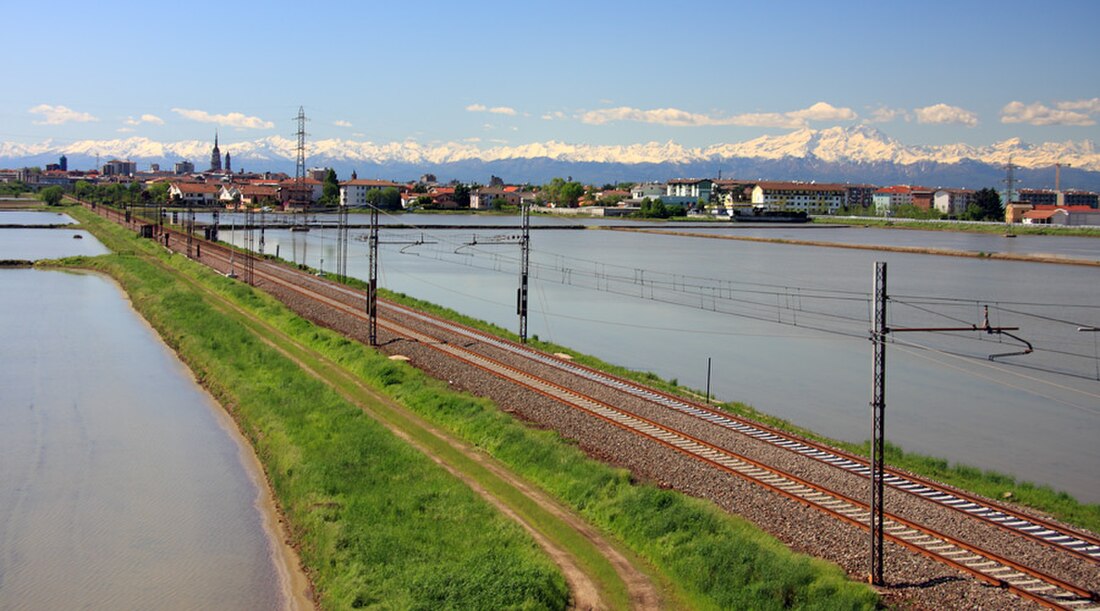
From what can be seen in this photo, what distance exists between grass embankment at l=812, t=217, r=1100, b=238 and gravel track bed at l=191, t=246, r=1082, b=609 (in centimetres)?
7166

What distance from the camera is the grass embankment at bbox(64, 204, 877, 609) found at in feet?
24.7

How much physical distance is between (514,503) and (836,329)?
1643cm

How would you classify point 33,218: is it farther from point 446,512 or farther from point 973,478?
point 973,478

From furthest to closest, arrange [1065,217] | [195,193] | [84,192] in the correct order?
[84,192] → [195,193] → [1065,217]

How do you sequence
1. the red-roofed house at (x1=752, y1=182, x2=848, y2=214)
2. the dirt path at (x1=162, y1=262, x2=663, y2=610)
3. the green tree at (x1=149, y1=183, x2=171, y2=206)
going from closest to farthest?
the dirt path at (x1=162, y1=262, x2=663, y2=610)
the green tree at (x1=149, y1=183, x2=171, y2=206)
the red-roofed house at (x1=752, y1=182, x2=848, y2=214)

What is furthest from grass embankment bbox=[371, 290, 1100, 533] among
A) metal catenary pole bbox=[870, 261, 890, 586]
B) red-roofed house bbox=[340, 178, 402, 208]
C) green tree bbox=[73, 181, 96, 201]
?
green tree bbox=[73, 181, 96, 201]

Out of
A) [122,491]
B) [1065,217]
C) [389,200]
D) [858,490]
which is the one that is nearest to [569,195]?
[389,200]

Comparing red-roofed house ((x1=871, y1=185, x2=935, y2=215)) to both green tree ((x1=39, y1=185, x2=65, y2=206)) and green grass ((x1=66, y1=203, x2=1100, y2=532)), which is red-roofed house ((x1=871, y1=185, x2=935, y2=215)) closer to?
green tree ((x1=39, y1=185, x2=65, y2=206))

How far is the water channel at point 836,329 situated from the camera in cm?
1454

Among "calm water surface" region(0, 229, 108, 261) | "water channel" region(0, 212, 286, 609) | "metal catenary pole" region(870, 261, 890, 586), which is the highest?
"calm water surface" region(0, 229, 108, 261)

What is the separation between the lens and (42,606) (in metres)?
8.47

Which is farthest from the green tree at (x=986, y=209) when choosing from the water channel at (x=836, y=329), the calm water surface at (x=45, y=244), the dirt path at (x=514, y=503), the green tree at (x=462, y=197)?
the dirt path at (x=514, y=503)

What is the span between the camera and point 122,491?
11586 mm

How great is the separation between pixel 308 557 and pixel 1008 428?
10655 mm
